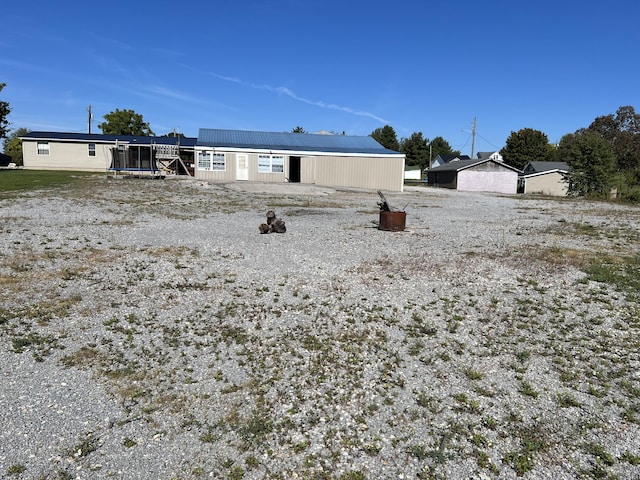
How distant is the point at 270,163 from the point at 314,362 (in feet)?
102

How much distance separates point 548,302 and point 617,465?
11.9 feet

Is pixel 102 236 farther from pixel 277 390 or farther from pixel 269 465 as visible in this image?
pixel 269 465

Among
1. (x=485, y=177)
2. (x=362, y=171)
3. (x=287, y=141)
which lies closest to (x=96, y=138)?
(x=287, y=141)

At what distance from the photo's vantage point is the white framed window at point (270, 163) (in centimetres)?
3466

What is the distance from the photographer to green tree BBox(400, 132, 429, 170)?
285 ft

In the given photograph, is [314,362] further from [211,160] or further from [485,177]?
[485,177]

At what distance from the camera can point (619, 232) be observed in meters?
13.6

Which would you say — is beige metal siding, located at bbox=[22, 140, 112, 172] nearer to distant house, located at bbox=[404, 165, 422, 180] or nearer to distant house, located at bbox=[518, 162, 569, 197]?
distant house, located at bbox=[518, 162, 569, 197]

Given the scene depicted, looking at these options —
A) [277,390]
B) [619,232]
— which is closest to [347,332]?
[277,390]

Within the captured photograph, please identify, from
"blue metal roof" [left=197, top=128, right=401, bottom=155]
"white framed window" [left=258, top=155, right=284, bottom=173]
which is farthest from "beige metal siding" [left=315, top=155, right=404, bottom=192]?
"white framed window" [left=258, top=155, right=284, bottom=173]

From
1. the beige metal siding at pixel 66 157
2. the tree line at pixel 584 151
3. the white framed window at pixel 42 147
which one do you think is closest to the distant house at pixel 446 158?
the tree line at pixel 584 151

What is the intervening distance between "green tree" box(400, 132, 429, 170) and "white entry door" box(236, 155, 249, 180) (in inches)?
2283

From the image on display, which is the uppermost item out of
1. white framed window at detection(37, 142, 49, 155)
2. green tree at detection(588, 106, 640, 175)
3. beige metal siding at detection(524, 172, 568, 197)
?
green tree at detection(588, 106, 640, 175)

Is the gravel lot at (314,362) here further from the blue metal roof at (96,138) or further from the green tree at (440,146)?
the green tree at (440,146)
